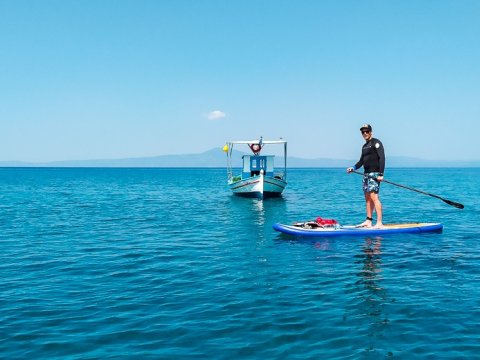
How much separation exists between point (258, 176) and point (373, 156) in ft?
75.3

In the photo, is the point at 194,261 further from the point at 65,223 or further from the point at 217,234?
the point at 65,223

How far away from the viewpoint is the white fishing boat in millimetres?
37956

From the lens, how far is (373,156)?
15.1m

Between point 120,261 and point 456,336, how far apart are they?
9328 mm

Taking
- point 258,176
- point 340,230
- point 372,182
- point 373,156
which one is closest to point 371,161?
point 373,156

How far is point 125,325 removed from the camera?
25.3 ft

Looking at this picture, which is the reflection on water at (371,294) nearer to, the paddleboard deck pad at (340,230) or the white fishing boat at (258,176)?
the paddleboard deck pad at (340,230)

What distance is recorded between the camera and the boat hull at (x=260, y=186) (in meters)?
37.8

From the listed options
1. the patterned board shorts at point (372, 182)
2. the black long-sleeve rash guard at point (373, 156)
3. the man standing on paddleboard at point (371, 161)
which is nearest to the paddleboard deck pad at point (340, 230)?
the man standing on paddleboard at point (371, 161)

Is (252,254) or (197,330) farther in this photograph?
(252,254)

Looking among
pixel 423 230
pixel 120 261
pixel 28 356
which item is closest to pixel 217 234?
pixel 120 261

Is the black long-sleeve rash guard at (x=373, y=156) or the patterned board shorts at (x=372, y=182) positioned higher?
the black long-sleeve rash guard at (x=373, y=156)

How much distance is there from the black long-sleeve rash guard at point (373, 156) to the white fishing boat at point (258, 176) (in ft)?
72.2

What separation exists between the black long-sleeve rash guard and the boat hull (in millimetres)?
22341
